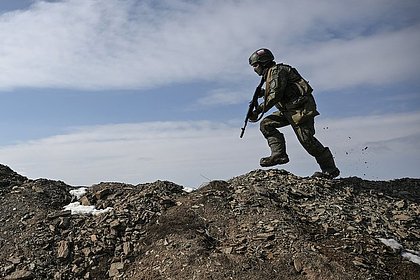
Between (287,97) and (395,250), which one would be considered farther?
(287,97)

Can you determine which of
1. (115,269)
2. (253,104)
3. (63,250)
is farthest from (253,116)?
(63,250)

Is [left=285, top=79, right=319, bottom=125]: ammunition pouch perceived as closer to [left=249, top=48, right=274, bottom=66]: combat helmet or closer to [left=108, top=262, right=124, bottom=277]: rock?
[left=249, top=48, right=274, bottom=66]: combat helmet

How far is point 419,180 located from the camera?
37.4ft

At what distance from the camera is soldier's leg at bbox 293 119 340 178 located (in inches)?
392

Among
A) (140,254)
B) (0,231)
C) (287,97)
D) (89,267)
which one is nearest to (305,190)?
(287,97)

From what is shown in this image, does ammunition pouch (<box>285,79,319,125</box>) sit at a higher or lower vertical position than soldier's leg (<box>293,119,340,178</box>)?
higher

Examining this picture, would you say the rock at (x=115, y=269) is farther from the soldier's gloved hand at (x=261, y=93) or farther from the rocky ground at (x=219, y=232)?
the soldier's gloved hand at (x=261, y=93)

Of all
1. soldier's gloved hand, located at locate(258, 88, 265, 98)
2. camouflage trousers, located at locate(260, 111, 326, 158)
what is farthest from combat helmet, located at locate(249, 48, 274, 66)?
camouflage trousers, located at locate(260, 111, 326, 158)

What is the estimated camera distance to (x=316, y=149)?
10117mm

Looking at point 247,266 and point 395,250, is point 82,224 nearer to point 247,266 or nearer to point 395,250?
point 247,266

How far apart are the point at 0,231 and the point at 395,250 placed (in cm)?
587

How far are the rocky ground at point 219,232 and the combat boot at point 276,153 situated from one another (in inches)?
8.5

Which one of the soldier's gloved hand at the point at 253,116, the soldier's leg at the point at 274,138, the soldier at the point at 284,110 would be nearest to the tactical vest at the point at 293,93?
the soldier at the point at 284,110

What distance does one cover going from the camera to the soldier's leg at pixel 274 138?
400 inches
